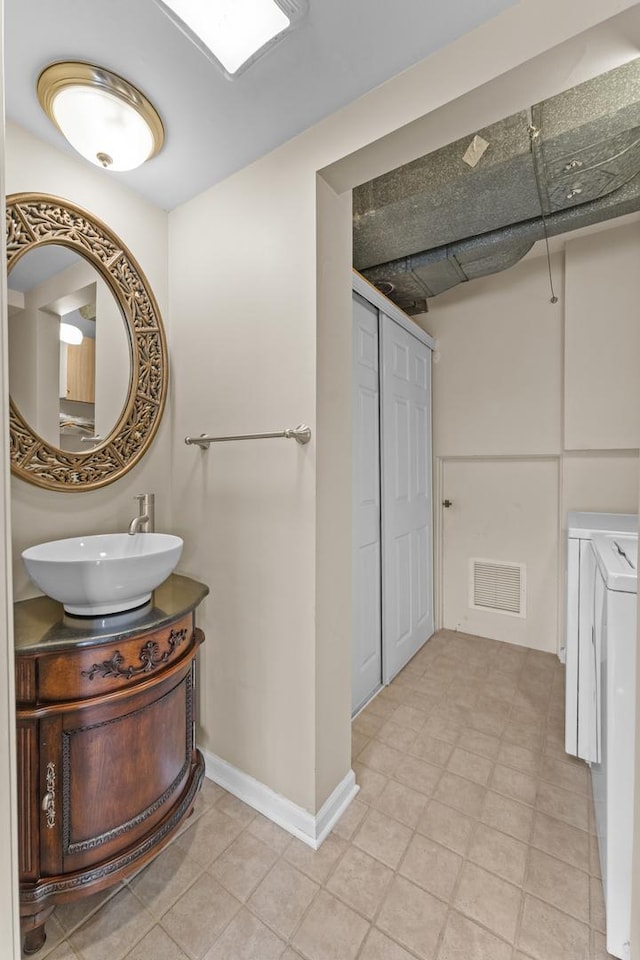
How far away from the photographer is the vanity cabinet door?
1028mm

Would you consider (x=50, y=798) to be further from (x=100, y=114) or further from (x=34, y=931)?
(x=100, y=114)

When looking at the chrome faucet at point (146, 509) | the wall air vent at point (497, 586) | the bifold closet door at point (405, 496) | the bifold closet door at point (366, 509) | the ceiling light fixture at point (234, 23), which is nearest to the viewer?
the ceiling light fixture at point (234, 23)

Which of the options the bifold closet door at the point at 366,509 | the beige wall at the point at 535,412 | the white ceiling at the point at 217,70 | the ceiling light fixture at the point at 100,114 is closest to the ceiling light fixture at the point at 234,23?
the white ceiling at the point at 217,70

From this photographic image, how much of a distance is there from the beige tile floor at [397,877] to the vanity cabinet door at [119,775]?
0.22 m

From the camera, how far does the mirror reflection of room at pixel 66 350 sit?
4.32 feet

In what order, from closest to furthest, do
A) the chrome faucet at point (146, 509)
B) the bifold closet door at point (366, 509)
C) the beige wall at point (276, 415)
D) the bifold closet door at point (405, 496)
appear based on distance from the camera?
the beige wall at point (276, 415), the chrome faucet at point (146, 509), the bifold closet door at point (366, 509), the bifold closet door at point (405, 496)

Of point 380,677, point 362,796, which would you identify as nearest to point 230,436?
point 362,796

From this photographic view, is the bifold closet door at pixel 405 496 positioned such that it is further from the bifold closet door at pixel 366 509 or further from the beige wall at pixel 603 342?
the beige wall at pixel 603 342

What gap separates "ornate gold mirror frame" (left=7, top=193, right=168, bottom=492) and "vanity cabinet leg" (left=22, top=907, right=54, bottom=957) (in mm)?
1136

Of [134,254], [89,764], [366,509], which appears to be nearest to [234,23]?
[134,254]

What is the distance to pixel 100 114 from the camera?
1.18 metres

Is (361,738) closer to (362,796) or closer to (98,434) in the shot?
(362,796)

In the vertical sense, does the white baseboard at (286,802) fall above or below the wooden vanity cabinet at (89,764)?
below

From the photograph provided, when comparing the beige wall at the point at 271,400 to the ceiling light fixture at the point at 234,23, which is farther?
the beige wall at the point at 271,400
